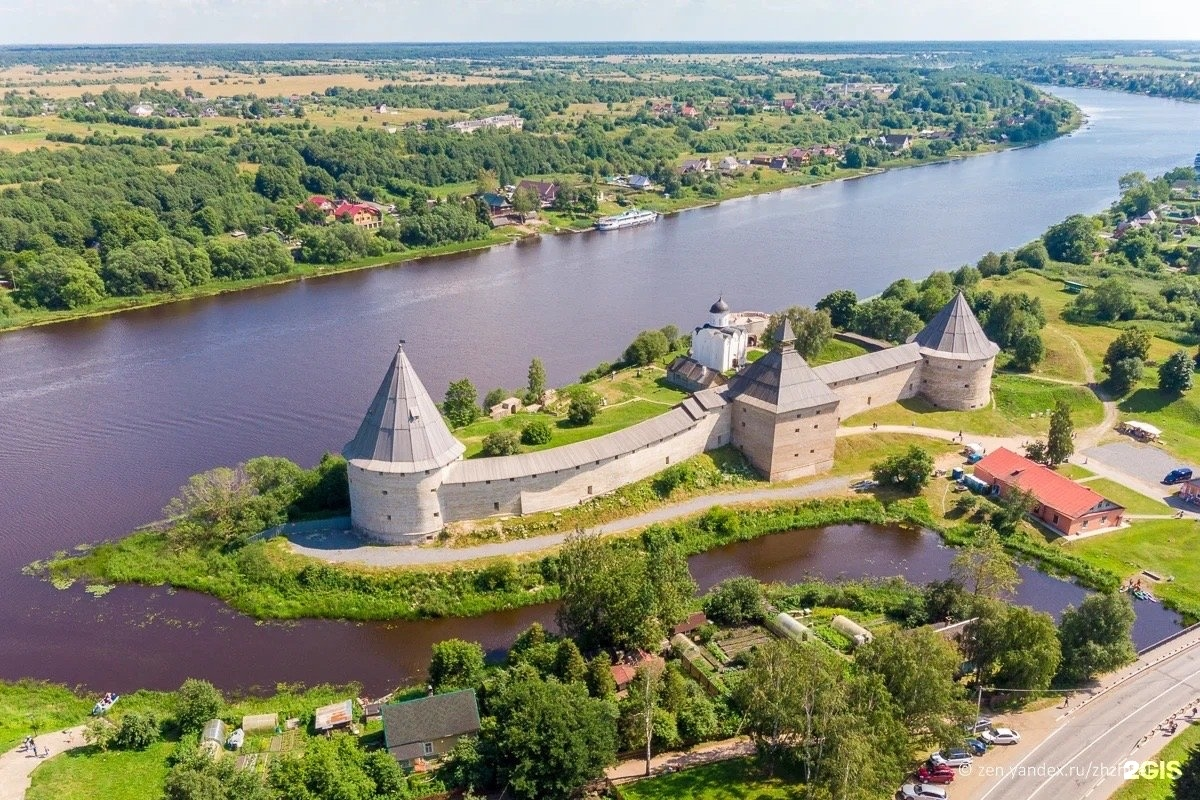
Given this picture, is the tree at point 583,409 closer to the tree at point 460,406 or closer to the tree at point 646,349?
the tree at point 460,406

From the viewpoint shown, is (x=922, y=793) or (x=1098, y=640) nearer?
(x=922, y=793)

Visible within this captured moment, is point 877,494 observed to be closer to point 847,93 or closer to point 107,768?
point 107,768

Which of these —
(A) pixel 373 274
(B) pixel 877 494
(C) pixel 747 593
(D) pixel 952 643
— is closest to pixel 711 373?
(B) pixel 877 494

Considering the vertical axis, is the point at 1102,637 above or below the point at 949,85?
below

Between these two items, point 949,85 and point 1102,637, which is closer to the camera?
point 1102,637

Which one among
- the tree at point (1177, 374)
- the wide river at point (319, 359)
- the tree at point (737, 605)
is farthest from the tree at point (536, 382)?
the tree at point (1177, 374)

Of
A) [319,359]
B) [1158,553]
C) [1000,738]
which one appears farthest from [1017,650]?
[319,359]

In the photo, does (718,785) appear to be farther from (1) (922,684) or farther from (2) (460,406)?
(2) (460,406)
